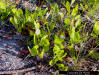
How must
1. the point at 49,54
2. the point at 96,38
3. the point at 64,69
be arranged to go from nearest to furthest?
the point at 64,69 → the point at 49,54 → the point at 96,38

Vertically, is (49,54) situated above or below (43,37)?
below

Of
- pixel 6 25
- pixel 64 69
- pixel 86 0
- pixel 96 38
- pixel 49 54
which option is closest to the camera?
pixel 64 69

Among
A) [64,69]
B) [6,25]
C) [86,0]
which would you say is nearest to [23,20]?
[6,25]

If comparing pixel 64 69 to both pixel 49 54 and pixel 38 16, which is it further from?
pixel 38 16

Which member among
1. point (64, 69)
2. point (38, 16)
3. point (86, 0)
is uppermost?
point (86, 0)

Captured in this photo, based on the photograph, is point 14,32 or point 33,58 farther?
point 14,32

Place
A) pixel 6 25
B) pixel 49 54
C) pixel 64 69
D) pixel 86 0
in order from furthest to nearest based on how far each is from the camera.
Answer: pixel 86 0, pixel 6 25, pixel 49 54, pixel 64 69

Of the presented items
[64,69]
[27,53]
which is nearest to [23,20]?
[27,53]

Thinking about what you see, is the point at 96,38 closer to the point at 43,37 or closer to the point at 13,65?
the point at 43,37

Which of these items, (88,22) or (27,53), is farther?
(88,22)
